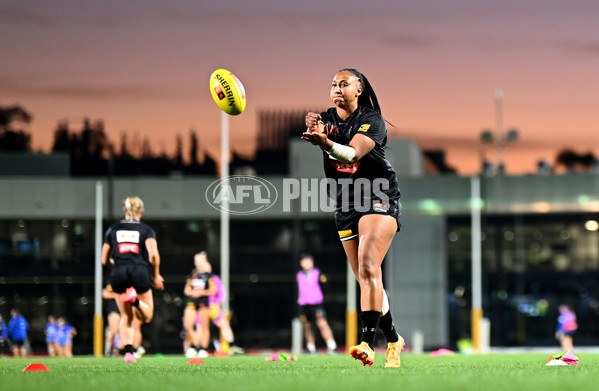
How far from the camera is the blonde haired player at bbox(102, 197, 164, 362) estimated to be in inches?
471

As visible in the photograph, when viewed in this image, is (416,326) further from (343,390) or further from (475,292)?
(343,390)

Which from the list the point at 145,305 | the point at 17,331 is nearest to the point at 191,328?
the point at 145,305

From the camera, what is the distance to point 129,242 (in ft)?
39.6

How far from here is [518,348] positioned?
44.0 metres

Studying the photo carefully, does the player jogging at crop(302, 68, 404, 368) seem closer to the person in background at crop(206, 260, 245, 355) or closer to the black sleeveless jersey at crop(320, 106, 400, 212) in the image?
the black sleeveless jersey at crop(320, 106, 400, 212)

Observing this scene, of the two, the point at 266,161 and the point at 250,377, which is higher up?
the point at 266,161

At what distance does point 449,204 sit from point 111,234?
28.3 m

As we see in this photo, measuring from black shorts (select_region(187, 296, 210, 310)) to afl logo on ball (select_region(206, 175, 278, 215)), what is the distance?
13.1 metres

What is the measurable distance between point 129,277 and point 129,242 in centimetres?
42

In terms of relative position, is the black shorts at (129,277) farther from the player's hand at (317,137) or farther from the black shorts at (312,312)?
the black shorts at (312,312)

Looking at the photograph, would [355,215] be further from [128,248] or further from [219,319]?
[219,319]

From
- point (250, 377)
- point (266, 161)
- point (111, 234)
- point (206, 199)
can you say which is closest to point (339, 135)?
point (250, 377)

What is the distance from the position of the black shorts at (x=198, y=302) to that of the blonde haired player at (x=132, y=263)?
6191 millimetres

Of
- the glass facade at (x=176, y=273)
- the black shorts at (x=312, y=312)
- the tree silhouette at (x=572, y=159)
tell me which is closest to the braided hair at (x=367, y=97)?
the black shorts at (x=312, y=312)
